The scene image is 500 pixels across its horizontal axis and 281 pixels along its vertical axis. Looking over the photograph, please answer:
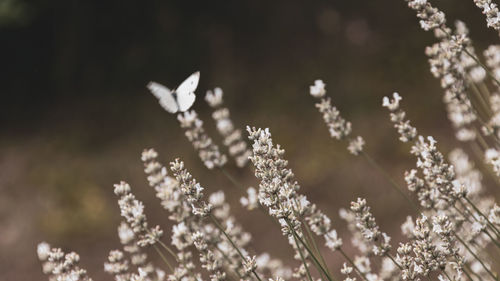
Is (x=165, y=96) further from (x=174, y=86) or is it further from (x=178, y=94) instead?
(x=174, y=86)

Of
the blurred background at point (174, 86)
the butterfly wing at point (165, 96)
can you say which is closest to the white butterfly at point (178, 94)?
the butterfly wing at point (165, 96)

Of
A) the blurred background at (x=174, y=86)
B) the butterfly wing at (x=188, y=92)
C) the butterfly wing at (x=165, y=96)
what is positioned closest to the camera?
the butterfly wing at (x=188, y=92)

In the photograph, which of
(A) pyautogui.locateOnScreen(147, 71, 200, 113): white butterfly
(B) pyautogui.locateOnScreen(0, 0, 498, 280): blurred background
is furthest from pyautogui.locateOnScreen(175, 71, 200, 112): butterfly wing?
(B) pyautogui.locateOnScreen(0, 0, 498, 280): blurred background

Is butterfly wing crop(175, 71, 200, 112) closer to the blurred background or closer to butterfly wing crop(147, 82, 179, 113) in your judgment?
butterfly wing crop(147, 82, 179, 113)

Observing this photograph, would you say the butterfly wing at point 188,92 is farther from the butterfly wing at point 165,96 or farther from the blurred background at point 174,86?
the blurred background at point 174,86

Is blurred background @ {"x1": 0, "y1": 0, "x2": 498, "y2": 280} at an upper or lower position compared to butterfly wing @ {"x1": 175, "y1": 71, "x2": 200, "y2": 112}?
upper

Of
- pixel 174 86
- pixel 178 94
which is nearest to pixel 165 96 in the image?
pixel 178 94
